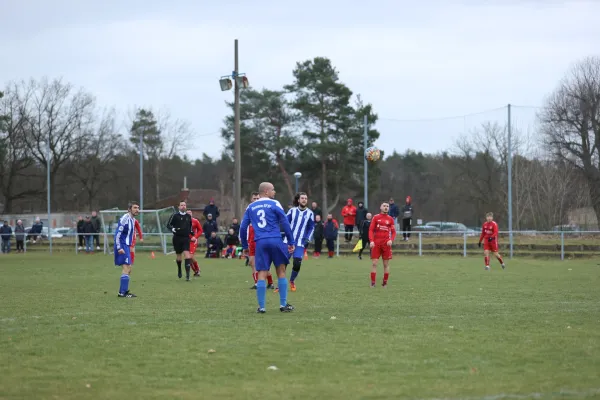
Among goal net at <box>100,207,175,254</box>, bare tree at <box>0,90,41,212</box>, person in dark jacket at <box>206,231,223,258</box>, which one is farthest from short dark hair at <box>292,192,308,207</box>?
bare tree at <box>0,90,41,212</box>

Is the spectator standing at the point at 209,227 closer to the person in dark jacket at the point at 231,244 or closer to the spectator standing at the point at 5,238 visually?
the person in dark jacket at the point at 231,244

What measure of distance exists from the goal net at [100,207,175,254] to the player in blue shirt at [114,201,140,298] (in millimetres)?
23071

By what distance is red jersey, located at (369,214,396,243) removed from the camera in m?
18.1

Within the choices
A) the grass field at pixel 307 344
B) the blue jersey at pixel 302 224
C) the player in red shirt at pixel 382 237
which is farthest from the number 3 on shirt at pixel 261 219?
the player in red shirt at pixel 382 237

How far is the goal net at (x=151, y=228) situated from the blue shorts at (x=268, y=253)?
27.4 meters

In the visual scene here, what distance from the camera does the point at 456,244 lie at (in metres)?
36.7

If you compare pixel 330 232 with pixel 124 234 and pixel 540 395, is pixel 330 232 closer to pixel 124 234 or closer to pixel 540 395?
pixel 124 234

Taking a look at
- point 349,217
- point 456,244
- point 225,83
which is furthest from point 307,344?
point 349,217

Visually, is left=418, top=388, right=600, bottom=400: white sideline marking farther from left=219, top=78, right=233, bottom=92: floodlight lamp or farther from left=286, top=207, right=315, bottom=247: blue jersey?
left=219, top=78, right=233, bottom=92: floodlight lamp

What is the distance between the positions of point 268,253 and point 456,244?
2572 cm

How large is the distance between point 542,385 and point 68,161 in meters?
69.6

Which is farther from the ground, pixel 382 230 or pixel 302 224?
pixel 302 224

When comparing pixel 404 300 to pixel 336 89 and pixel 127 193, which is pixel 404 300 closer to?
pixel 336 89

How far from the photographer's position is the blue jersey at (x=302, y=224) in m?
17.4
